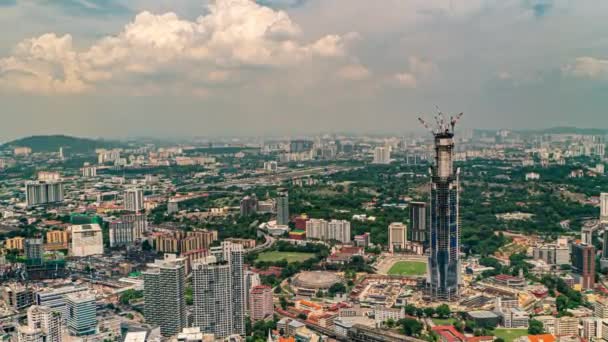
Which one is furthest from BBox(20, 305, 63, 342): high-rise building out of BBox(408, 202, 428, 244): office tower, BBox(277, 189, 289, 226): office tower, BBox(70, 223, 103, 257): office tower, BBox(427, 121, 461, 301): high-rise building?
BBox(277, 189, 289, 226): office tower

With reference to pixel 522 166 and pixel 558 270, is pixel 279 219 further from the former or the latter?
pixel 522 166

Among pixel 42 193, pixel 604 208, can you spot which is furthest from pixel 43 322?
pixel 42 193

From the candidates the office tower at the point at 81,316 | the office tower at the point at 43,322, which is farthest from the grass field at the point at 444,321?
→ the office tower at the point at 43,322

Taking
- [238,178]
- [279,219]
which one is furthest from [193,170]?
[279,219]

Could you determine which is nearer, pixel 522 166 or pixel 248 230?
pixel 248 230

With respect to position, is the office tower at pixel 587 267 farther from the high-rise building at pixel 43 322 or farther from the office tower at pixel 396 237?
the high-rise building at pixel 43 322
